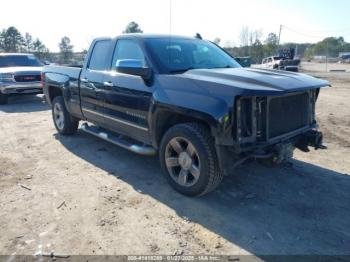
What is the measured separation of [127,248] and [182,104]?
1643 mm

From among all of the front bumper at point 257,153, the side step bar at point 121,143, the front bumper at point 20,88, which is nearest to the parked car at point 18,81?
the front bumper at point 20,88

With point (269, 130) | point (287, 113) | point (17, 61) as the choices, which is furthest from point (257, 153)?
point (17, 61)

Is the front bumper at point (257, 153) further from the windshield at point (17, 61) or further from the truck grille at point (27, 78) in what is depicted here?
the windshield at point (17, 61)

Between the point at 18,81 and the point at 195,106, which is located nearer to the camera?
the point at 195,106

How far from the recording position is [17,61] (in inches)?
518

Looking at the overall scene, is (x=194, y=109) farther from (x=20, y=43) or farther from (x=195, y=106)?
(x=20, y=43)

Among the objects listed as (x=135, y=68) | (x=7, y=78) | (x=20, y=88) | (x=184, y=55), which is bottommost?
(x=20, y=88)

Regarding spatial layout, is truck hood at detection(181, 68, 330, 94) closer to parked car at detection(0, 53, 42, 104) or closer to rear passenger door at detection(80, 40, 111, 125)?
rear passenger door at detection(80, 40, 111, 125)

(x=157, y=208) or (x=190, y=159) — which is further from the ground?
(x=190, y=159)

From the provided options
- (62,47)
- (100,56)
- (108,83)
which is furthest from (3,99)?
(62,47)

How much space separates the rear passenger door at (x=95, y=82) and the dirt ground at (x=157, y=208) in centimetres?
75

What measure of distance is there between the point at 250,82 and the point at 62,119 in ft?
15.2

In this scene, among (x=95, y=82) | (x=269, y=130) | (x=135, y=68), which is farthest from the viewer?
(x=95, y=82)

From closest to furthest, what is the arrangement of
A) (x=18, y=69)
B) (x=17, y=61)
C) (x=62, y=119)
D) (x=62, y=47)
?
(x=62, y=119) → (x=18, y=69) → (x=17, y=61) → (x=62, y=47)
